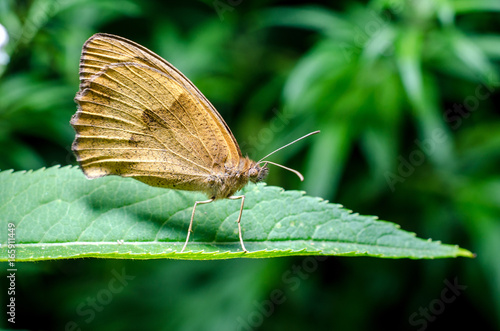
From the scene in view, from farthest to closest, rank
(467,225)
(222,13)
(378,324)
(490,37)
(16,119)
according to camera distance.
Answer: (222,13), (378,324), (490,37), (467,225), (16,119)

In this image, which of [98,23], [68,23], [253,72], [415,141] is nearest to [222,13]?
[253,72]

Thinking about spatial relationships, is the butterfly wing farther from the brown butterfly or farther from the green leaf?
the green leaf

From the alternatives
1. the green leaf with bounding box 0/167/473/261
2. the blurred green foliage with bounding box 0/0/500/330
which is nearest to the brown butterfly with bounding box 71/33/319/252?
the green leaf with bounding box 0/167/473/261

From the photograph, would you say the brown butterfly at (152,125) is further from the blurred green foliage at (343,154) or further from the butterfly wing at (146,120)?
the blurred green foliage at (343,154)

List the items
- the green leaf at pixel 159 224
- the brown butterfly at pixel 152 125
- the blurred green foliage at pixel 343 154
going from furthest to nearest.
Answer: the blurred green foliage at pixel 343 154 < the brown butterfly at pixel 152 125 < the green leaf at pixel 159 224

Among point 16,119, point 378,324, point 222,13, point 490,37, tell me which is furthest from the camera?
point 222,13

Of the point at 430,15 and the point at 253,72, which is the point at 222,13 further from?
the point at 430,15

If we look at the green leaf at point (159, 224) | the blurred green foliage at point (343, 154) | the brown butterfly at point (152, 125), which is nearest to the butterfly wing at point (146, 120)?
the brown butterfly at point (152, 125)
